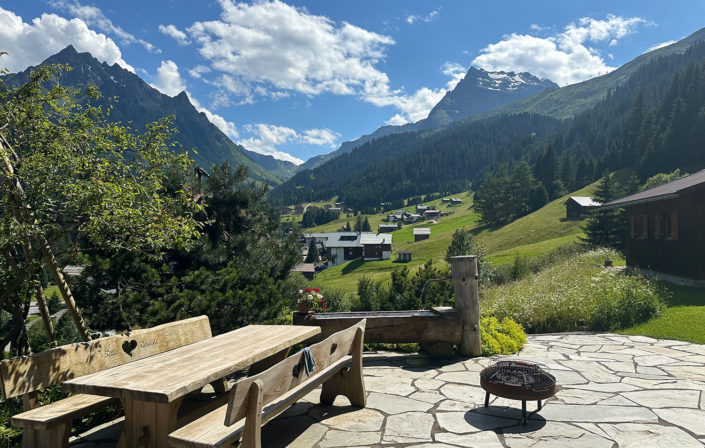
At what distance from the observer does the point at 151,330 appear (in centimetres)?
431

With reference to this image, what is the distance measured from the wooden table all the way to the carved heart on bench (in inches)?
20.9

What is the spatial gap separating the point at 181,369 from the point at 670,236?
1807cm

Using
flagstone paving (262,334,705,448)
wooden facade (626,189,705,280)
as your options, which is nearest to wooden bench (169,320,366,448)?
flagstone paving (262,334,705,448)

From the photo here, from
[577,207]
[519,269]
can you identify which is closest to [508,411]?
[519,269]

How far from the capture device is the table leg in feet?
10.4

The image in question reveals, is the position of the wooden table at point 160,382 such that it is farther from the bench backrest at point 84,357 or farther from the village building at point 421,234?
the village building at point 421,234

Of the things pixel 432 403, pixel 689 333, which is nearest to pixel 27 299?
pixel 432 403

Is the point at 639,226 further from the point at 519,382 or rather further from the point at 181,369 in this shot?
the point at 181,369

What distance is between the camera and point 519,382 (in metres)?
4.27

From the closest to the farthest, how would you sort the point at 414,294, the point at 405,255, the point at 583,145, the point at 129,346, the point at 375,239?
1. the point at 129,346
2. the point at 414,294
3. the point at 405,255
4. the point at 375,239
5. the point at 583,145

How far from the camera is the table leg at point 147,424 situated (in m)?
3.17

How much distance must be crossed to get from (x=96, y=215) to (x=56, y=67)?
2388 mm

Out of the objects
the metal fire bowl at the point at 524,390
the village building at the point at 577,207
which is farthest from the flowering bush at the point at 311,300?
the village building at the point at 577,207

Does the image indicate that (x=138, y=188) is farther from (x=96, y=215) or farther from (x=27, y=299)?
(x=27, y=299)
